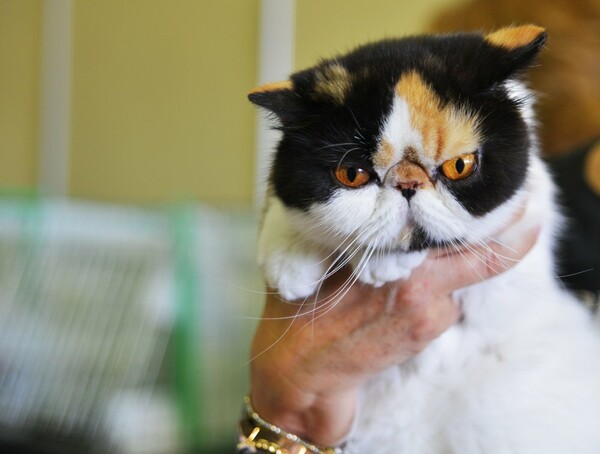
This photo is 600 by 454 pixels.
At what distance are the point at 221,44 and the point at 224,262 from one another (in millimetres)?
1034

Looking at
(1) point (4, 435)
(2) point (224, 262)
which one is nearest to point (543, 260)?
(2) point (224, 262)

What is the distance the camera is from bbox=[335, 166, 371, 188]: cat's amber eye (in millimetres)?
593

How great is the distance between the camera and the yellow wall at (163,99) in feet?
6.59

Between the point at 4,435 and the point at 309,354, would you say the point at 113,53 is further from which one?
the point at 309,354

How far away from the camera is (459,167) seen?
58 centimetres

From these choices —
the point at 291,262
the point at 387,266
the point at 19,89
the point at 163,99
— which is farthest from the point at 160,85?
the point at 387,266

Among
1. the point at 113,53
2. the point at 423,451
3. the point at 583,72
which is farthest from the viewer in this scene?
the point at 113,53

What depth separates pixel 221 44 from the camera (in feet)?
6.62

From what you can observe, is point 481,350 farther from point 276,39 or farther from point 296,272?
point 276,39

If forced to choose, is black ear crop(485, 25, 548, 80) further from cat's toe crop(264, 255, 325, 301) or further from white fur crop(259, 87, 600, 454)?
cat's toe crop(264, 255, 325, 301)

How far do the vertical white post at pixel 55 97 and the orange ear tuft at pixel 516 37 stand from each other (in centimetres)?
211

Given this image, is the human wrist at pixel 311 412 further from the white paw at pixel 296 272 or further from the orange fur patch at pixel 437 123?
the orange fur patch at pixel 437 123

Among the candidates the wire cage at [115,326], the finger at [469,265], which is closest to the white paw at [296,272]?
the finger at [469,265]

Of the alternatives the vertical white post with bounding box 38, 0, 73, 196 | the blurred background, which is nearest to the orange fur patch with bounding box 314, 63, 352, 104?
the blurred background
